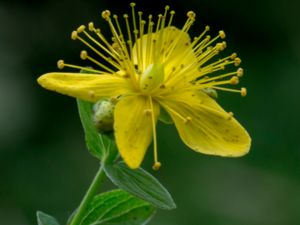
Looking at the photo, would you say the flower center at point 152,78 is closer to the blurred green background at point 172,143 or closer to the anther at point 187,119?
the anther at point 187,119

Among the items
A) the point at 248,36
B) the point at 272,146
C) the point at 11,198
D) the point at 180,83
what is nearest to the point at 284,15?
the point at 248,36

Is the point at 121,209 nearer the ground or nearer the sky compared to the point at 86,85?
nearer the ground

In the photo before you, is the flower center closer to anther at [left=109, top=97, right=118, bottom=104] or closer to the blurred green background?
anther at [left=109, top=97, right=118, bottom=104]

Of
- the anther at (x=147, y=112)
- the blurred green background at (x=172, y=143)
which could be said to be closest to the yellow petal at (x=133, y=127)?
the anther at (x=147, y=112)

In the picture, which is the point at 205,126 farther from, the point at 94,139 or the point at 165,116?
the point at 94,139

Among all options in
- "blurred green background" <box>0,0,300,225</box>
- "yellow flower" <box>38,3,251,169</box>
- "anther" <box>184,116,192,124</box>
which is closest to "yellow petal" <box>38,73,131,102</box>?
"yellow flower" <box>38,3,251,169</box>

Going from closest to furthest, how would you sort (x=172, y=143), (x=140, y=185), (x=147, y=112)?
(x=140, y=185), (x=147, y=112), (x=172, y=143)

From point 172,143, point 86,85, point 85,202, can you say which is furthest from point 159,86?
point 172,143
